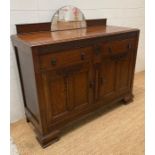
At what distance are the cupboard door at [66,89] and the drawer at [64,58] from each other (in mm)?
44

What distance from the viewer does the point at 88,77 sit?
1584 mm

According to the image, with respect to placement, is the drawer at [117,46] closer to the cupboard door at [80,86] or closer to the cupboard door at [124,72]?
the cupboard door at [124,72]

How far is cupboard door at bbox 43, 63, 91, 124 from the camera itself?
1.38 metres

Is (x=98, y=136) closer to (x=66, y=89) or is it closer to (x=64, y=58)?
(x=66, y=89)

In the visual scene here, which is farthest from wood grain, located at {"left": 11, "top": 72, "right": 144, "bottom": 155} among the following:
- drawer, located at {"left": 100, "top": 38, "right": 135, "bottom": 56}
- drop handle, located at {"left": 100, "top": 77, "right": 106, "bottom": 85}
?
drawer, located at {"left": 100, "top": 38, "right": 135, "bottom": 56}

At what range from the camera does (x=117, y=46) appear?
1.71m

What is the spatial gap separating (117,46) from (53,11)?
0.71 m

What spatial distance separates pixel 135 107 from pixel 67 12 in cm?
127

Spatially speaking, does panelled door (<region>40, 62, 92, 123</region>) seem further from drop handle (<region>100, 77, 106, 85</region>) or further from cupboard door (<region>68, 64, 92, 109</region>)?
drop handle (<region>100, 77, 106, 85</region>)

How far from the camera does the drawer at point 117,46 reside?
63.3 inches

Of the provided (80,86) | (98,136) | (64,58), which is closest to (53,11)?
(64,58)

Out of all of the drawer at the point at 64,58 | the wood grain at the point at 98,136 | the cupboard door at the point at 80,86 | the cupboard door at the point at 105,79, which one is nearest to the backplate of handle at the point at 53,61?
the drawer at the point at 64,58
